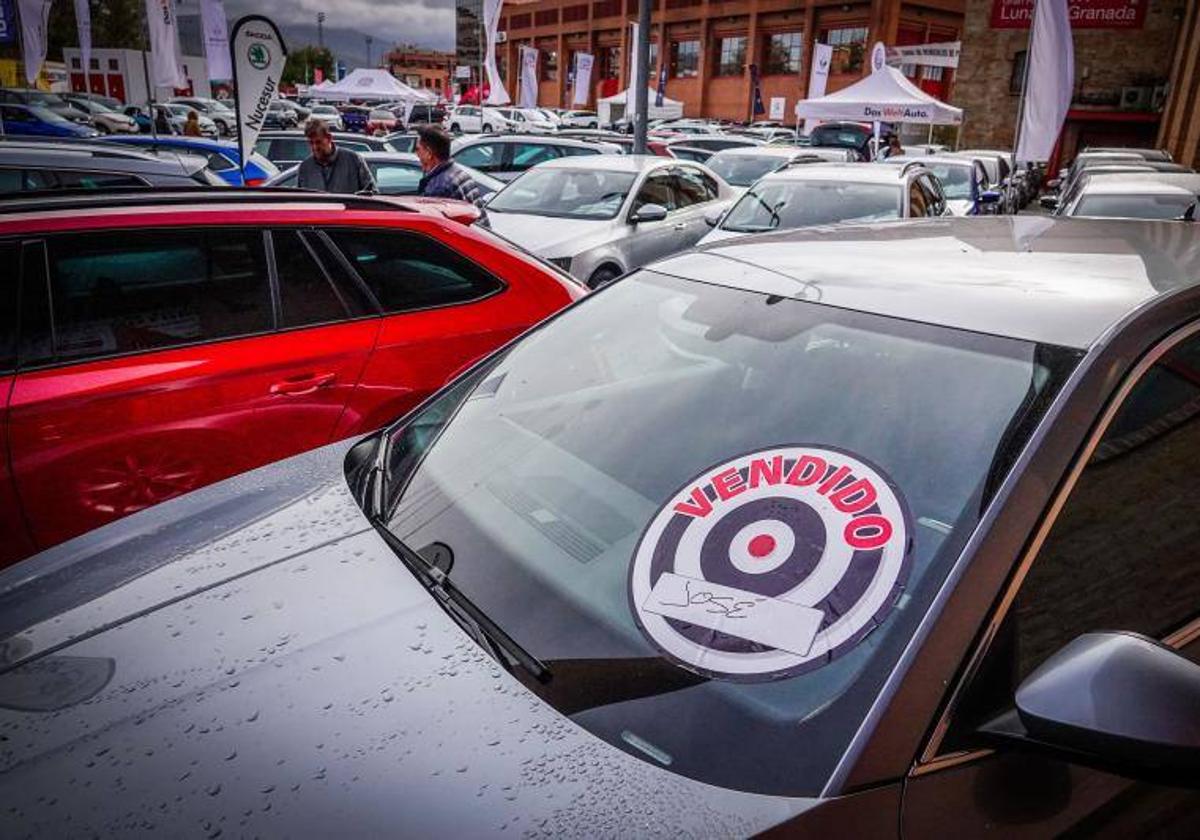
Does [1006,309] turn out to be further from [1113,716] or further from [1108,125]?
[1108,125]

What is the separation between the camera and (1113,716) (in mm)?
1104

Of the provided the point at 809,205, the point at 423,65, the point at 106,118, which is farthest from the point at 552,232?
the point at 423,65

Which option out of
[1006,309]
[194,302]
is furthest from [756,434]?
[194,302]

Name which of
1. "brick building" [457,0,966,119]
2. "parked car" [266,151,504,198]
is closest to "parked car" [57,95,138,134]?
"parked car" [266,151,504,198]

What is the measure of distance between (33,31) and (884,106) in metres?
16.4

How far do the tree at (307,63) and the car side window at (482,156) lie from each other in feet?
278

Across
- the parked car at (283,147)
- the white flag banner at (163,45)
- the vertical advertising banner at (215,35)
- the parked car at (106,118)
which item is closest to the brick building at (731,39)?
the parked car at (106,118)

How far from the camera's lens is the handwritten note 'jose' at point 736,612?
129cm

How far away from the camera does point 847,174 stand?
799 cm

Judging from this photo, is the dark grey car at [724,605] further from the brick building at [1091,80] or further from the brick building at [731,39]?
the brick building at [731,39]

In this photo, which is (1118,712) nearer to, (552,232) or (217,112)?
(552,232)

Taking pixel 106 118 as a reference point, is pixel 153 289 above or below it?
below

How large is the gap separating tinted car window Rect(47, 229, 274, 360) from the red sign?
45.3 feet

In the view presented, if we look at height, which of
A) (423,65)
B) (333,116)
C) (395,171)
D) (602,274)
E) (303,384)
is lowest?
A: (602,274)
